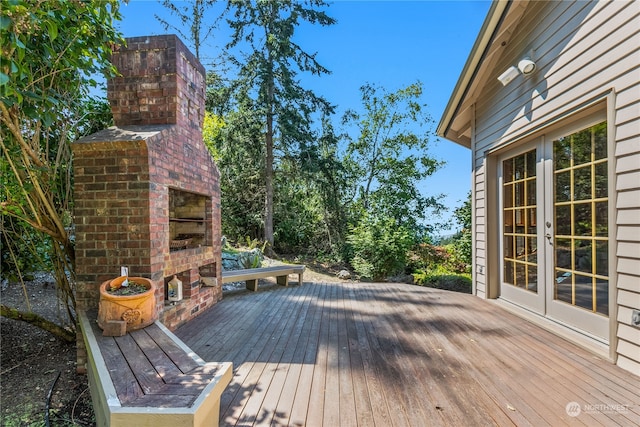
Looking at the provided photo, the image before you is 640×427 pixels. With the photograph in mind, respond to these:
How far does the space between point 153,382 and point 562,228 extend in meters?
3.51

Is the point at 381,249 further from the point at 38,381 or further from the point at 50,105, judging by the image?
the point at 50,105

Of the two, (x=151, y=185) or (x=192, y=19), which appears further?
(x=192, y=19)

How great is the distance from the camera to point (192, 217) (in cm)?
392

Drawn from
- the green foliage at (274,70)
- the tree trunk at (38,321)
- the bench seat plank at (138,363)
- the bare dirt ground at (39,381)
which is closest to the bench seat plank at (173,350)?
the bench seat plank at (138,363)

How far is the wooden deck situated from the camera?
5.49 ft

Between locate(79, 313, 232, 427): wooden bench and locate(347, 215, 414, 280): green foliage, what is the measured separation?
628 centimetres

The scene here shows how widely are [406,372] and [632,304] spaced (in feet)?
5.38

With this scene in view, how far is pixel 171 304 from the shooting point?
10.2ft

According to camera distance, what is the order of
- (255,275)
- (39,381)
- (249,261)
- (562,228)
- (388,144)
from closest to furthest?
(39,381) < (562,228) < (255,275) < (249,261) < (388,144)

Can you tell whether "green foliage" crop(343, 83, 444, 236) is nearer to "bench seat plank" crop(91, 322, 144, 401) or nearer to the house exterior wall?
the house exterior wall

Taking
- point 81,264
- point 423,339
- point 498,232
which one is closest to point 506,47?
point 498,232

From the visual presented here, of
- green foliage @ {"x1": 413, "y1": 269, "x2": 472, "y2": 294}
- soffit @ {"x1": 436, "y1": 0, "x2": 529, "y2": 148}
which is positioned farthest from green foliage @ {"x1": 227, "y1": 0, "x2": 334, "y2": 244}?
soffit @ {"x1": 436, "y1": 0, "x2": 529, "y2": 148}

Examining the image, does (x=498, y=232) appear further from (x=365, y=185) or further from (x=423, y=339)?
(x=365, y=185)

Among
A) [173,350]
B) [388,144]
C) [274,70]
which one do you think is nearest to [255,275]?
[173,350]
